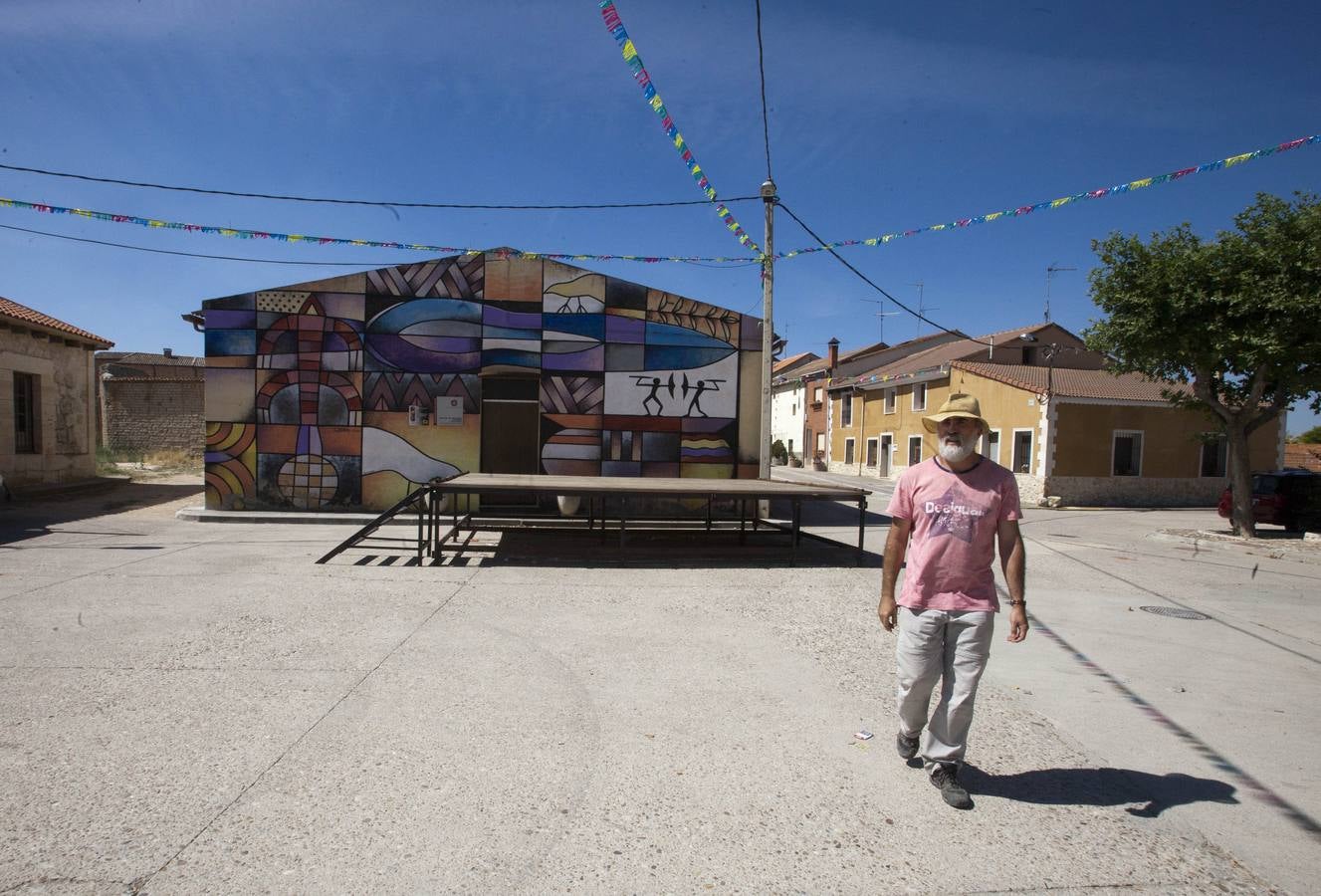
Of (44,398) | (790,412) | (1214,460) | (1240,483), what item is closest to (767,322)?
(1240,483)

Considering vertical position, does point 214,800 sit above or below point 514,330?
below

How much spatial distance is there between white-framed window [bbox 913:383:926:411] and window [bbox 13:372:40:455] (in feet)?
93.5

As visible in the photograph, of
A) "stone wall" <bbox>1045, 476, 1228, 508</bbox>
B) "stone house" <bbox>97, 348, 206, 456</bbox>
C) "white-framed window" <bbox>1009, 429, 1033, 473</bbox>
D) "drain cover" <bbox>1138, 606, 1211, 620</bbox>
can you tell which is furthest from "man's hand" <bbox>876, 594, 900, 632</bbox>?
"stone house" <bbox>97, 348, 206, 456</bbox>

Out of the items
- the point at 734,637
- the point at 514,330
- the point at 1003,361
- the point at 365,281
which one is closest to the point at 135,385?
the point at 365,281

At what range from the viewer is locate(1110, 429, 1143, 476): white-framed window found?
23.6 metres

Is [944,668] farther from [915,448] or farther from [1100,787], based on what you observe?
[915,448]

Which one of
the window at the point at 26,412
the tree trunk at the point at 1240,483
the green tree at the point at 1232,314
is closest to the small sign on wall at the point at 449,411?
the window at the point at 26,412

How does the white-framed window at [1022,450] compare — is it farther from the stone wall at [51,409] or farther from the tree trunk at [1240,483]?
the stone wall at [51,409]

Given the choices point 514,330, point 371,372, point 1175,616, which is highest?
point 514,330

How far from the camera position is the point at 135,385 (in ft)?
88.7

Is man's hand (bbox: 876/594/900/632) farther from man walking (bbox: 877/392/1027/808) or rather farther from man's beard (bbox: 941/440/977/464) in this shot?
man's beard (bbox: 941/440/977/464)

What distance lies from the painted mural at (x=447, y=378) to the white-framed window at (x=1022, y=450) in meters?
14.5

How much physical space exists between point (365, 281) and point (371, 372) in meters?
1.66

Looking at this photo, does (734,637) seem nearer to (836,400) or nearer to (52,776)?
(52,776)
